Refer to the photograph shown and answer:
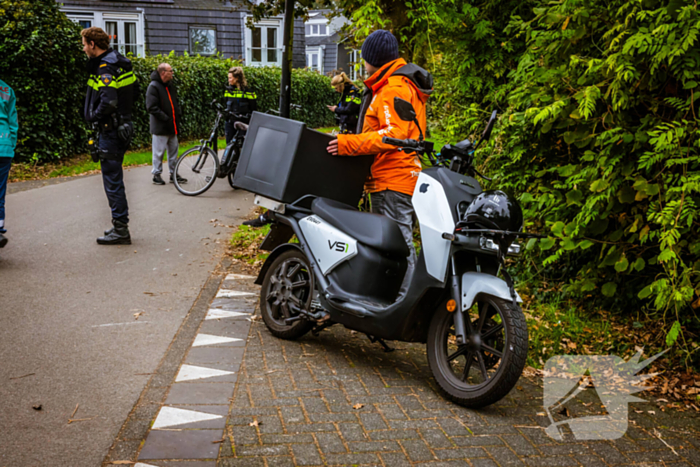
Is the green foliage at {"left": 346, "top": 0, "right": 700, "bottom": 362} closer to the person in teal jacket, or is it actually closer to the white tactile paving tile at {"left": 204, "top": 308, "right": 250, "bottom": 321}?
the white tactile paving tile at {"left": 204, "top": 308, "right": 250, "bottom": 321}

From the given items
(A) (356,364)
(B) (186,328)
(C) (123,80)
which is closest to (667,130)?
(A) (356,364)

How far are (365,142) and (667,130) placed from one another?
202 centimetres

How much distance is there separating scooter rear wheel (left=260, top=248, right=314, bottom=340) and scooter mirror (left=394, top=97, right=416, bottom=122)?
1.24 metres

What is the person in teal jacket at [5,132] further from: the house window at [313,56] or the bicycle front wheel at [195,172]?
the house window at [313,56]

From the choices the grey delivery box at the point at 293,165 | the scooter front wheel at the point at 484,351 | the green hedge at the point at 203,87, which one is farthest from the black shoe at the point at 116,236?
the green hedge at the point at 203,87

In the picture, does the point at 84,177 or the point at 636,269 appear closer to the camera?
the point at 636,269

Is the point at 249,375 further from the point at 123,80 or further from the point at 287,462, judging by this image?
the point at 123,80

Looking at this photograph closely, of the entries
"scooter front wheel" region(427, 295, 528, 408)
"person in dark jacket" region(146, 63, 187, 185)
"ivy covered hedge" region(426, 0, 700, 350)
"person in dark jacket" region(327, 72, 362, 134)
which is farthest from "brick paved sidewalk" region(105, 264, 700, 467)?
"person in dark jacket" region(146, 63, 187, 185)

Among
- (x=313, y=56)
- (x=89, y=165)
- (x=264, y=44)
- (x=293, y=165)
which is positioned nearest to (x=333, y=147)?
(x=293, y=165)

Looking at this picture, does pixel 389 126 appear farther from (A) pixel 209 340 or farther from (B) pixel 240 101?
(B) pixel 240 101

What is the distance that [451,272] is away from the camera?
3.96m

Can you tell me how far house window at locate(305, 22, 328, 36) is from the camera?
185 ft

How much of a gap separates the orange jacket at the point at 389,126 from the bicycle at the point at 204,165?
22.6 ft

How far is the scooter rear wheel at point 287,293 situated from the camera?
4914 mm
